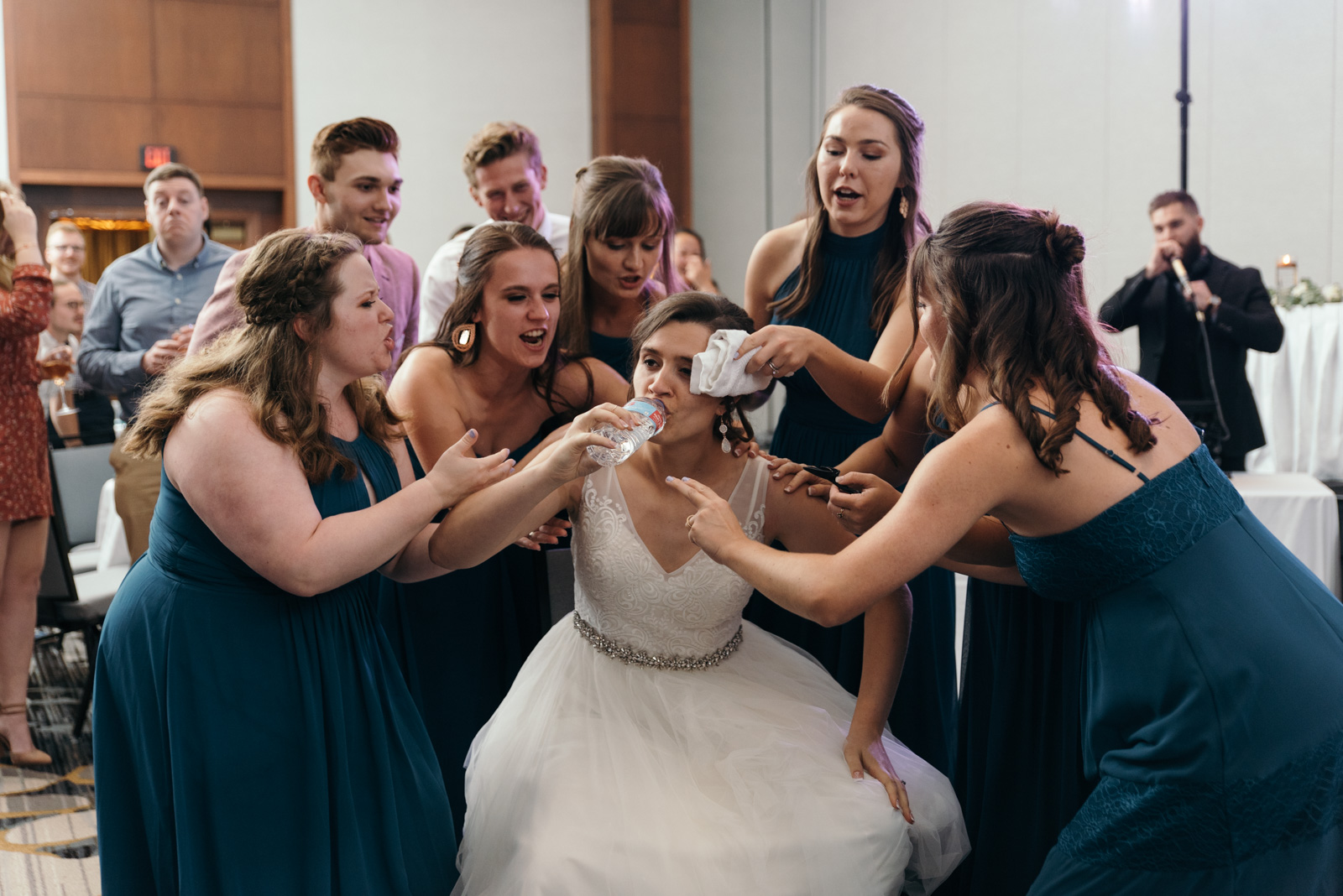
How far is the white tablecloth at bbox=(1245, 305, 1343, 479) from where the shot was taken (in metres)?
5.37

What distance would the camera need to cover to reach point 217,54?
27.5 feet

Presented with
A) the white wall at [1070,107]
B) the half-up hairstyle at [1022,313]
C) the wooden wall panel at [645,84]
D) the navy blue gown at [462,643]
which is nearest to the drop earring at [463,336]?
the navy blue gown at [462,643]

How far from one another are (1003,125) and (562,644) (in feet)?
22.5

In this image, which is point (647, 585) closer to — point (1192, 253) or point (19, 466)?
point (19, 466)

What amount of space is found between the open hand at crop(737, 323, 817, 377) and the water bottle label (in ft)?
0.68

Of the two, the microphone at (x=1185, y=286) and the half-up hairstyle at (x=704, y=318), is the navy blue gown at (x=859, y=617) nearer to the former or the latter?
the half-up hairstyle at (x=704, y=318)

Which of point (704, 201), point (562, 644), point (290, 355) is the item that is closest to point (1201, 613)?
point (562, 644)

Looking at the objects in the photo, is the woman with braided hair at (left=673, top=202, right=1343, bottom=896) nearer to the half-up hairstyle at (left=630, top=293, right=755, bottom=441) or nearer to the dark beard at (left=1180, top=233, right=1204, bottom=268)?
the half-up hairstyle at (left=630, top=293, right=755, bottom=441)

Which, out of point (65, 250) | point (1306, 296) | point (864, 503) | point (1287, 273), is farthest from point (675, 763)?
point (1287, 273)

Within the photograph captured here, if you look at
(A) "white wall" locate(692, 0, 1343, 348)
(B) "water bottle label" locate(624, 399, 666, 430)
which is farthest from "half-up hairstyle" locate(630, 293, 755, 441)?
(A) "white wall" locate(692, 0, 1343, 348)

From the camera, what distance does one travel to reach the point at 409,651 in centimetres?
213

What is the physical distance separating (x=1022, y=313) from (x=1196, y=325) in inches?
155

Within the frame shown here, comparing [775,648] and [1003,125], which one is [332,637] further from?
[1003,125]

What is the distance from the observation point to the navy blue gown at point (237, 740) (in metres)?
1.65
